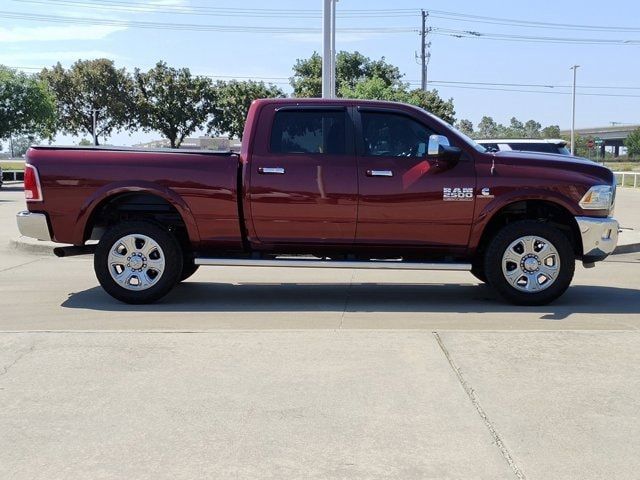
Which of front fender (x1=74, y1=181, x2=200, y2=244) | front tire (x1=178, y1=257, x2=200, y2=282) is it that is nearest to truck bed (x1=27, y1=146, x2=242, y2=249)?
front fender (x1=74, y1=181, x2=200, y2=244)

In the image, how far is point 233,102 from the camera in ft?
206

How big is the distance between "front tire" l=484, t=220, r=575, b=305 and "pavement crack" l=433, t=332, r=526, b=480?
1913mm

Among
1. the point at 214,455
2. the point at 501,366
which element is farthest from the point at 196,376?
the point at 501,366

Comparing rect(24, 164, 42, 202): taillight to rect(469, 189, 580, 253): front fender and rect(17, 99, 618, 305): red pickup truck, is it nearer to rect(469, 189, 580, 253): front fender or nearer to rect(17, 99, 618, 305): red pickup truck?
rect(17, 99, 618, 305): red pickup truck

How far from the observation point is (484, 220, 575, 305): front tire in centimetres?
744

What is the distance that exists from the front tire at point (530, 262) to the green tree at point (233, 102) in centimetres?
5525

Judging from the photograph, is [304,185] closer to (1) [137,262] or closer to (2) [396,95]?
(1) [137,262]

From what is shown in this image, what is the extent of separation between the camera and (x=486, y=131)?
145m

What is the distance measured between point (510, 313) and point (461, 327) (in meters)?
0.94

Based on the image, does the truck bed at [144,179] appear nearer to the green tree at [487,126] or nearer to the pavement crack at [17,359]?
the pavement crack at [17,359]

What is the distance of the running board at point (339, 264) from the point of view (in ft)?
24.2

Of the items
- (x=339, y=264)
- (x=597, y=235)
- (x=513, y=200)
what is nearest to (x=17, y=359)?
(x=339, y=264)

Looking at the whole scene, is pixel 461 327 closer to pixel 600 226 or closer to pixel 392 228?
pixel 392 228

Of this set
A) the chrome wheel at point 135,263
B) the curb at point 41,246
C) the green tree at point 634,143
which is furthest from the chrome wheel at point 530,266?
the green tree at point 634,143
